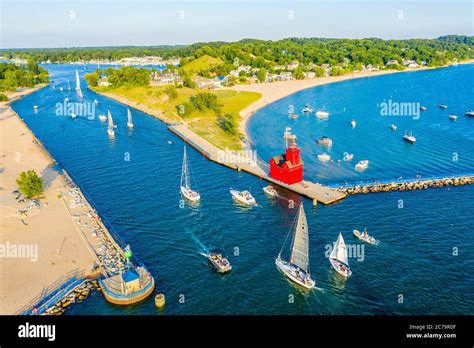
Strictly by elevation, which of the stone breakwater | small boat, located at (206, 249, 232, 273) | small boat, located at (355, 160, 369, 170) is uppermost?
small boat, located at (355, 160, 369, 170)

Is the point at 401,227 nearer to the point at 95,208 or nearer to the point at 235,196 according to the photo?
the point at 235,196

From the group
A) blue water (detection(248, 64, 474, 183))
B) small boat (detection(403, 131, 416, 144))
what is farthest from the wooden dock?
small boat (detection(403, 131, 416, 144))

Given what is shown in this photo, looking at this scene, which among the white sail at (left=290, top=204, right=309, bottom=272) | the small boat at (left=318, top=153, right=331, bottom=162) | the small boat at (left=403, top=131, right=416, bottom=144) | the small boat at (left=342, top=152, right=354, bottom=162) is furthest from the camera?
the small boat at (left=403, top=131, right=416, bottom=144)

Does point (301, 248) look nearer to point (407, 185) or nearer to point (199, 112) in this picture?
point (407, 185)

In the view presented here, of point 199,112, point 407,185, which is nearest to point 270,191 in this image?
point 407,185

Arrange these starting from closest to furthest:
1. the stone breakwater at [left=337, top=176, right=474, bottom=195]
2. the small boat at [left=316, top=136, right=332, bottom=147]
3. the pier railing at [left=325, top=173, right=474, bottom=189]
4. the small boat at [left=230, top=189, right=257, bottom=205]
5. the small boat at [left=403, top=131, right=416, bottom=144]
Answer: the small boat at [left=230, top=189, right=257, bottom=205] → the stone breakwater at [left=337, top=176, right=474, bottom=195] → the pier railing at [left=325, top=173, right=474, bottom=189] → the small boat at [left=316, top=136, right=332, bottom=147] → the small boat at [left=403, top=131, right=416, bottom=144]

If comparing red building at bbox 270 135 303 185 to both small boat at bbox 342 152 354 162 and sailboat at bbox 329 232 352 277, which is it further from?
sailboat at bbox 329 232 352 277

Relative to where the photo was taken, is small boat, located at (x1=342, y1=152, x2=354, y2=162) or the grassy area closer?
small boat, located at (x1=342, y1=152, x2=354, y2=162)
